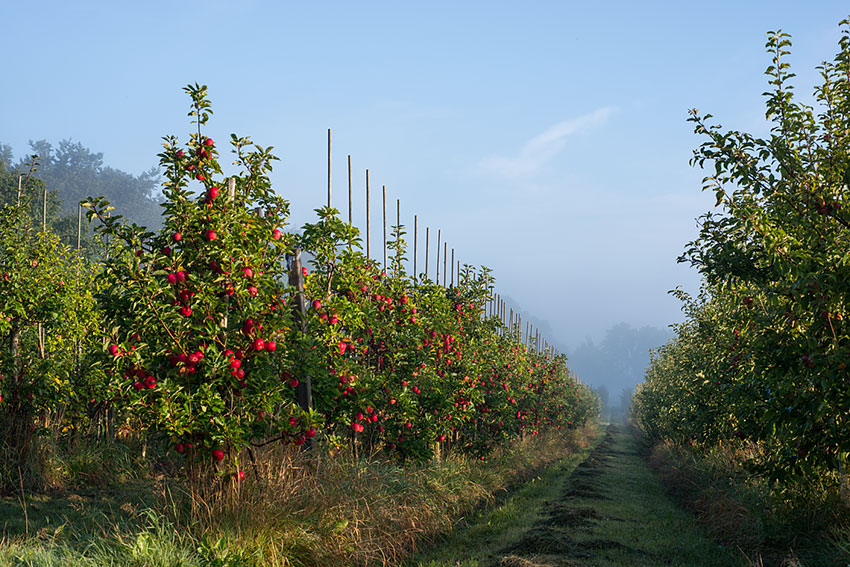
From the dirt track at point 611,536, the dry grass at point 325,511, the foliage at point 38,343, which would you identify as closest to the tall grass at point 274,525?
the dry grass at point 325,511

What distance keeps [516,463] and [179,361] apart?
14022 millimetres

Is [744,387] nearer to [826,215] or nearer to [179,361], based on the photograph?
[826,215]

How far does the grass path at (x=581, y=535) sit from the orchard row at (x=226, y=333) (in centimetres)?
192

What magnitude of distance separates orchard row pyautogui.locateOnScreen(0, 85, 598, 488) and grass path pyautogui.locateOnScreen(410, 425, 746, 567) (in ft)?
6.31

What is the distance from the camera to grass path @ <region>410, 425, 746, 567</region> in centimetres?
797

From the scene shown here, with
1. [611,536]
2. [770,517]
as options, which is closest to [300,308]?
[611,536]

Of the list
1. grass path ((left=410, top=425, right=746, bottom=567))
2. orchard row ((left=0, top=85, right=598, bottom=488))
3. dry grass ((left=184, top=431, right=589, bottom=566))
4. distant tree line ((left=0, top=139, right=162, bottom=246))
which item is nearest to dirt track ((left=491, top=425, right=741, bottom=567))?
grass path ((left=410, top=425, right=746, bottom=567))

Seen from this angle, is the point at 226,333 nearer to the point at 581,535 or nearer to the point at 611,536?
the point at 581,535

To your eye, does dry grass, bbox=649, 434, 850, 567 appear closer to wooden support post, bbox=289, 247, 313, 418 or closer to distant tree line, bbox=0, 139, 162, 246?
wooden support post, bbox=289, 247, 313, 418

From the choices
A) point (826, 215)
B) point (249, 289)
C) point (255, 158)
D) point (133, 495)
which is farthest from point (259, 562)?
point (826, 215)

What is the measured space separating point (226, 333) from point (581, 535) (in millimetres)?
5951

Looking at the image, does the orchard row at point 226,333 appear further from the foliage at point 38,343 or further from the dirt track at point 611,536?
the dirt track at point 611,536

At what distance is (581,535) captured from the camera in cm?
923

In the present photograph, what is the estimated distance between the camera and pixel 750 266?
6898 millimetres
